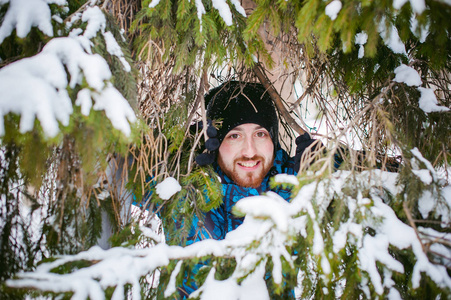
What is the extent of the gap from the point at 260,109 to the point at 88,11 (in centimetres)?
162

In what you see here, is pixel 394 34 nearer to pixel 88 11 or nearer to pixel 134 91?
pixel 134 91

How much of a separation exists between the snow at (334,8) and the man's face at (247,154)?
1447 millimetres

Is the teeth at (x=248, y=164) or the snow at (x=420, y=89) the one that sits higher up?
the snow at (x=420, y=89)

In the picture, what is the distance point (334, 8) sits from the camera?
124cm

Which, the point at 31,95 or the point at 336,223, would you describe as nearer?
the point at 31,95

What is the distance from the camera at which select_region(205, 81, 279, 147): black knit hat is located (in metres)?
2.61

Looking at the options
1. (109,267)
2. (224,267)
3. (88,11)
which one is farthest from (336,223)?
(88,11)

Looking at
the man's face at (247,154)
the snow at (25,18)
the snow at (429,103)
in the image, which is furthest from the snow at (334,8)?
the man's face at (247,154)

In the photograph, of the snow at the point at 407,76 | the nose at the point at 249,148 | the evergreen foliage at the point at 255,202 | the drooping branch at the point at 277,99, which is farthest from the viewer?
the nose at the point at 249,148

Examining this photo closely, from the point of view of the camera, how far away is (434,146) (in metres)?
1.65

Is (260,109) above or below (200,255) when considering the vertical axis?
above

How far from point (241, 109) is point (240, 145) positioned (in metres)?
0.31

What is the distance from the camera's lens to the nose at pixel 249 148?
260 cm

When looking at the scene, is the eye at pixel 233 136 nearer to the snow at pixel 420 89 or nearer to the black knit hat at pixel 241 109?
the black knit hat at pixel 241 109
